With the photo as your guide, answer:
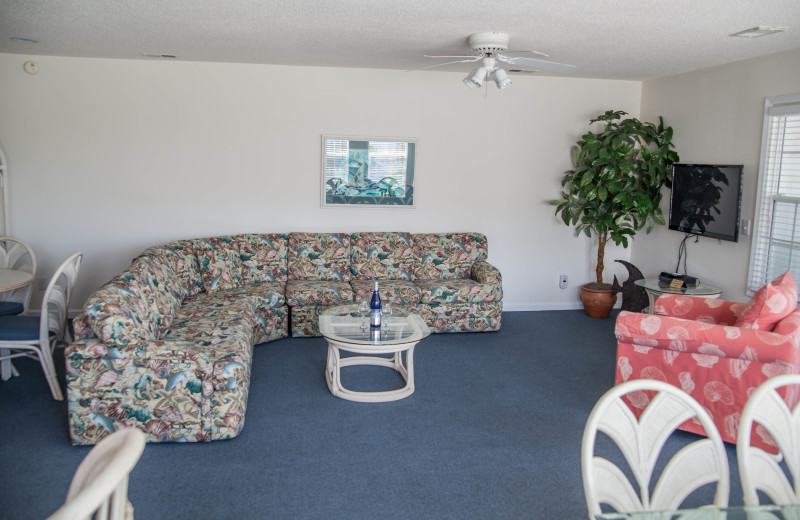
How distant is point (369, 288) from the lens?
18.1 feet

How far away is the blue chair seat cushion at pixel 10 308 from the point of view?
4383mm

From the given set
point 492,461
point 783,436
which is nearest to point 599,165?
point 492,461

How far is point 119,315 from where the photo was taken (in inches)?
129

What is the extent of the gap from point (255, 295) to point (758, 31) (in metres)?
4.09

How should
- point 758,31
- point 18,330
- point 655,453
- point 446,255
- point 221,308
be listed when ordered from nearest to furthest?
point 655,453, point 18,330, point 758,31, point 221,308, point 446,255

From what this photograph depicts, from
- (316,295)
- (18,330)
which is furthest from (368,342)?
(18,330)

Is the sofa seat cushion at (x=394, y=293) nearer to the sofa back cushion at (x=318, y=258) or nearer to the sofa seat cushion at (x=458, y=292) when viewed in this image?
the sofa seat cushion at (x=458, y=292)

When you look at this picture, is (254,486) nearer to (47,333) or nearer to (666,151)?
(47,333)

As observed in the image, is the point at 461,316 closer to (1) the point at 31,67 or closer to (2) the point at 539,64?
(2) the point at 539,64

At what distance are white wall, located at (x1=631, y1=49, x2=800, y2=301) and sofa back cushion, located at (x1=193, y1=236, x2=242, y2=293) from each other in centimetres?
414

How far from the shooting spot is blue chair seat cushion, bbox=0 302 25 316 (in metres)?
4.38

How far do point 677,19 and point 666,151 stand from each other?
2.34 meters

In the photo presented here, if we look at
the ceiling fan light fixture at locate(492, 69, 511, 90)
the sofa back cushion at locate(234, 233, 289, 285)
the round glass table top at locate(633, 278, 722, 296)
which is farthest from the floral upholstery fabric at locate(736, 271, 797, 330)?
the sofa back cushion at locate(234, 233, 289, 285)

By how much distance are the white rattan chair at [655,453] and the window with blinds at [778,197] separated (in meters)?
3.52
